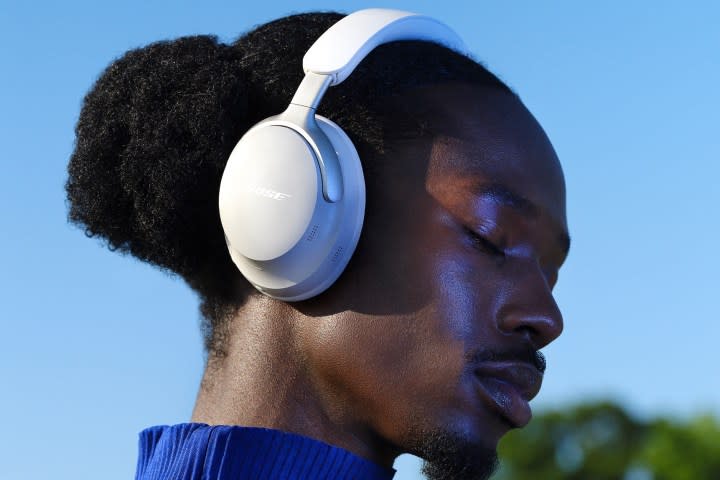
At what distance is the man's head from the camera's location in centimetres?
222

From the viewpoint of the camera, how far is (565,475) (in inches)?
1470

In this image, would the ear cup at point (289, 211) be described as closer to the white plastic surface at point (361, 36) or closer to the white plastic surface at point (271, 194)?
the white plastic surface at point (271, 194)

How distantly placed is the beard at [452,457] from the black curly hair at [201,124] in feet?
1.82

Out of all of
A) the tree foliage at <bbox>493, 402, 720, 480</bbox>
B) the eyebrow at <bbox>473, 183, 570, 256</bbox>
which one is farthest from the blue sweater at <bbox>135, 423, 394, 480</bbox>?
the tree foliage at <bbox>493, 402, 720, 480</bbox>

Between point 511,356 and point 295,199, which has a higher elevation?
point 295,199

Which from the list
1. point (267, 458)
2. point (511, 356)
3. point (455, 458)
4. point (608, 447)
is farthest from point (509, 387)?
point (608, 447)

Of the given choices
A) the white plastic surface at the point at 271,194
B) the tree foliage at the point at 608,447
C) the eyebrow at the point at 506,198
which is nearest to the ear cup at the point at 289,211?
the white plastic surface at the point at 271,194

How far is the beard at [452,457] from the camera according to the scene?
221 cm

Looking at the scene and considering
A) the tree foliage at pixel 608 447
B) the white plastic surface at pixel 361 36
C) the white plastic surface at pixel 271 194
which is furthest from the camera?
the tree foliage at pixel 608 447

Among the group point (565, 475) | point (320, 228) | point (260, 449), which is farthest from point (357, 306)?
point (565, 475)

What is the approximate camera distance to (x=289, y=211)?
2.20 m

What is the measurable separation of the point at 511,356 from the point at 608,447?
1522 inches

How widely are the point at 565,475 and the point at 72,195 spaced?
3642cm

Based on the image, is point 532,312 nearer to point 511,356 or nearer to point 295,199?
point 511,356
